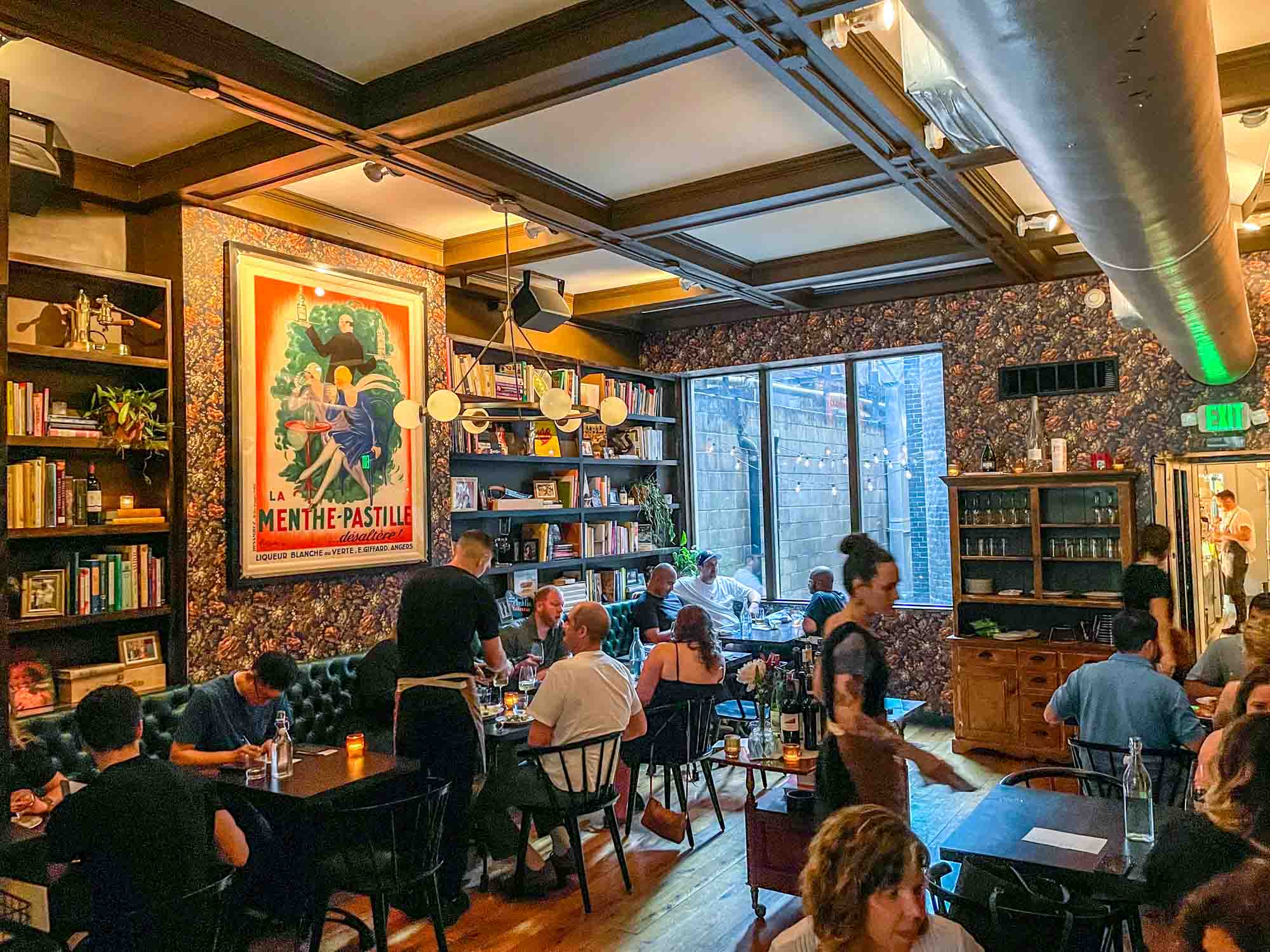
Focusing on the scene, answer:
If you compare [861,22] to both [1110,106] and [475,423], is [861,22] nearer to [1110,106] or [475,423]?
[1110,106]

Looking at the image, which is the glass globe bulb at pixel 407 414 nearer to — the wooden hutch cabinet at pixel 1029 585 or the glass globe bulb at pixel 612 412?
the glass globe bulb at pixel 612 412

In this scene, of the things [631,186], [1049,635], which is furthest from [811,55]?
[1049,635]

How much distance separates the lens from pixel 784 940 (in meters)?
2.21

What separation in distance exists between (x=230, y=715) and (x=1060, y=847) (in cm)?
357

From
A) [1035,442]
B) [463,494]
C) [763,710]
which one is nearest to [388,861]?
[763,710]

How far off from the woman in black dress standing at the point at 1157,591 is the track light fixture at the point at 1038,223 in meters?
2.28

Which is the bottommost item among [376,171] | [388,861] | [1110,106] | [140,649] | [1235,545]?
[388,861]

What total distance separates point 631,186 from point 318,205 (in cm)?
200

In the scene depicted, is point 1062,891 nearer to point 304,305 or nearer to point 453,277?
point 304,305

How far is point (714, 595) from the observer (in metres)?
8.73

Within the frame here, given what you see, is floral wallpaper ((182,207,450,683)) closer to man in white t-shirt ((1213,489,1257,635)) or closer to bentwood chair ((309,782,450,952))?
bentwood chair ((309,782,450,952))

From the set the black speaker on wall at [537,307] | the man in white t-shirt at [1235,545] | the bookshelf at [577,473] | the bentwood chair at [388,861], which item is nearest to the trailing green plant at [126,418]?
the bentwood chair at [388,861]

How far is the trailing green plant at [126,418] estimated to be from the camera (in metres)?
4.86

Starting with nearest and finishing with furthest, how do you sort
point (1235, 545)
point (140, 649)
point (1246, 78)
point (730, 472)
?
point (1246, 78)
point (140, 649)
point (1235, 545)
point (730, 472)
